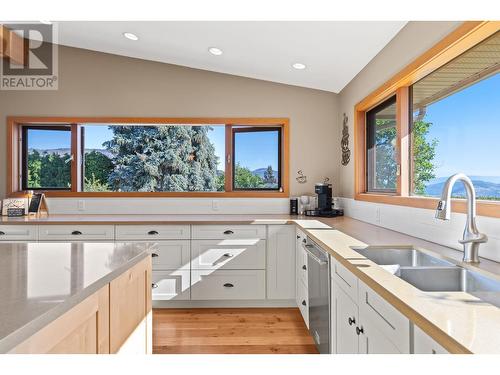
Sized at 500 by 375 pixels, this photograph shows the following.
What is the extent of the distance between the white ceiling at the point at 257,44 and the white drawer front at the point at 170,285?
2.09m

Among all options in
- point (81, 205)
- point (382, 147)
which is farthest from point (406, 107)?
point (81, 205)

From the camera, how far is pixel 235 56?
10.5ft

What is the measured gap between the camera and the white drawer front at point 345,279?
150 centimetres

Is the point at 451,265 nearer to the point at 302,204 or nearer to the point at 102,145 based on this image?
the point at 302,204

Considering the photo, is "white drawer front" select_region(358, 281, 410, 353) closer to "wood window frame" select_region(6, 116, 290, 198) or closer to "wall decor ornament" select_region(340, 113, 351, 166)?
"wall decor ornament" select_region(340, 113, 351, 166)

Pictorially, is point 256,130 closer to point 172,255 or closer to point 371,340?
point 172,255

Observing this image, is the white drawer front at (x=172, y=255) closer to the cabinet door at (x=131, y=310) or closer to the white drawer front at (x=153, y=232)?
the white drawer front at (x=153, y=232)

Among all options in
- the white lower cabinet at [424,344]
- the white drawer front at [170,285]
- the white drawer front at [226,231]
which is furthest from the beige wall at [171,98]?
the white lower cabinet at [424,344]

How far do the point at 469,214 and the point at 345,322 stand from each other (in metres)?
0.75

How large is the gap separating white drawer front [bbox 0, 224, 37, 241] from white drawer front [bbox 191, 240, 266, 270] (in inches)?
57.1
